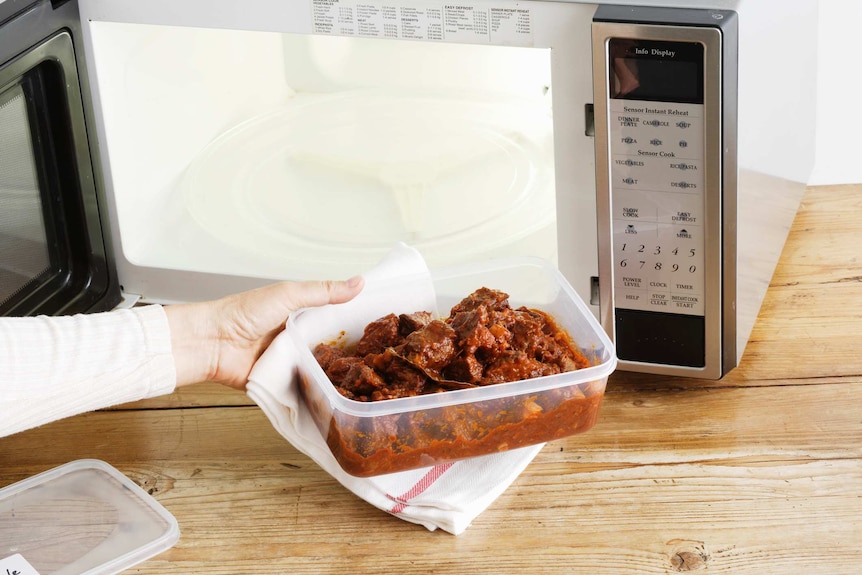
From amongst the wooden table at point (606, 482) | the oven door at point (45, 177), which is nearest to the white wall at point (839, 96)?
the wooden table at point (606, 482)

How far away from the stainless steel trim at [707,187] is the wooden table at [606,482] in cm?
7

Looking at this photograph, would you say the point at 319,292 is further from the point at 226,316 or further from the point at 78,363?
the point at 78,363

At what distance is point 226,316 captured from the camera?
0.94 metres

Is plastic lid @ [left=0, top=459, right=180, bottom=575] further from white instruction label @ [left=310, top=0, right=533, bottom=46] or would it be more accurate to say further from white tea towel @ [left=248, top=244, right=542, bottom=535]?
white instruction label @ [left=310, top=0, right=533, bottom=46]

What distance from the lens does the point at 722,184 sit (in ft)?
2.94

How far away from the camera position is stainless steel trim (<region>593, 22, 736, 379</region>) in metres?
0.85

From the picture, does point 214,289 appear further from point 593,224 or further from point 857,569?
point 857,569

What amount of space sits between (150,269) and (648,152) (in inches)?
21.3

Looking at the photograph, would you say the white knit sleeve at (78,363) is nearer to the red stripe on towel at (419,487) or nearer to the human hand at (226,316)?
Answer: the human hand at (226,316)

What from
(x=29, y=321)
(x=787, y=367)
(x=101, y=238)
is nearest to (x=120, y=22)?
(x=101, y=238)

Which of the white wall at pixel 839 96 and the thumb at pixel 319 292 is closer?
the thumb at pixel 319 292

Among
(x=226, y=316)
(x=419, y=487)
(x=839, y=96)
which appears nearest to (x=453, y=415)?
(x=419, y=487)

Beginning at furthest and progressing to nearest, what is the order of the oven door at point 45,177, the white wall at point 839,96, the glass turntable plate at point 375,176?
1. the white wall at point 839,96
2. the glass turntable plate at point 375,176
3. the oven door at point 45,177

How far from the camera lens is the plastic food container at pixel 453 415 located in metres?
0.83
